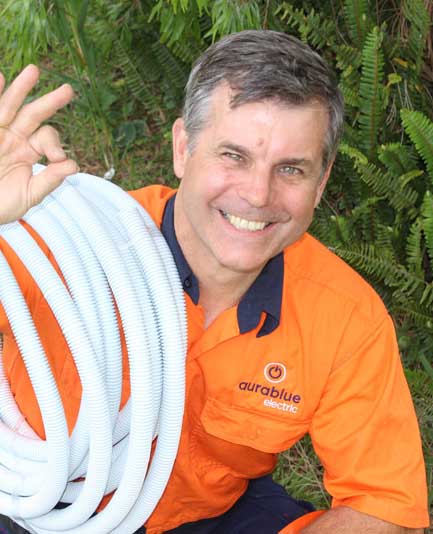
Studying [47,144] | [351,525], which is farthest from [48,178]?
[351,525]

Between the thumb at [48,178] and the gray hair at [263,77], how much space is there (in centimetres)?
56

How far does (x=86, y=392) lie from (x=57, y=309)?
0.76 feet

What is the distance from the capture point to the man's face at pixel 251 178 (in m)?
2.28

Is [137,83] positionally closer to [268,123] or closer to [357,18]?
[357,18]

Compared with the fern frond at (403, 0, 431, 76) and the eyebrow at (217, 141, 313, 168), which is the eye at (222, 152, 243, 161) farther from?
the fern frond at (403, 0, 431, 76)

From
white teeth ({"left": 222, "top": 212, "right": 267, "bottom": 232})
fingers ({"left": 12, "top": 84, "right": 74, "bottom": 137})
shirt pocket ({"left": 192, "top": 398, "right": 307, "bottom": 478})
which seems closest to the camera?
fingers ({"left": 12, "top": 84, "right": 74, "bottom": 137})

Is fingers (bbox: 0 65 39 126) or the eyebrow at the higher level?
fingers (bbox: 0 65 39 126)

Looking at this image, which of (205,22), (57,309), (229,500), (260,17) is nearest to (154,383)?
(57,309)

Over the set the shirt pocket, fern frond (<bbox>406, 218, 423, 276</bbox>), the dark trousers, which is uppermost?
the shirt pocket

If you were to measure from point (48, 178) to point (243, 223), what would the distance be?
0.66 m

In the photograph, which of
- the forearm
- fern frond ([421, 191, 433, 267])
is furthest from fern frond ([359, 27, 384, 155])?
the forearm

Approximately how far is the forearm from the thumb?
128 centimetres

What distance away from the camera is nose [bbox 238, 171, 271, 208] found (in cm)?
230

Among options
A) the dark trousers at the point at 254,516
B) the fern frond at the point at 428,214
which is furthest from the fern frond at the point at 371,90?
the dark trousers at the point at 254,516
